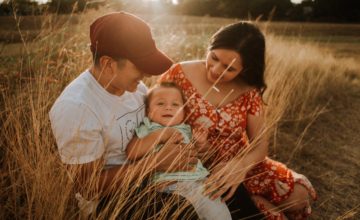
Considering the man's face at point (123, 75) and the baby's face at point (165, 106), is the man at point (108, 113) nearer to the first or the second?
the man's face at point (123, 75)

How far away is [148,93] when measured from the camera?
2229 millimetres

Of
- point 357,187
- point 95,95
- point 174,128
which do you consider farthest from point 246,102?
point 357,187

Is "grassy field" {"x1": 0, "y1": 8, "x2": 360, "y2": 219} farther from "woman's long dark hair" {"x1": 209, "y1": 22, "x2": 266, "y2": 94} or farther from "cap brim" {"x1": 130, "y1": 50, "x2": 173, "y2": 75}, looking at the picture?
"woman's long dark hair" {"x1": 209, "y1": 22, "x2": 266, "y2": 94}

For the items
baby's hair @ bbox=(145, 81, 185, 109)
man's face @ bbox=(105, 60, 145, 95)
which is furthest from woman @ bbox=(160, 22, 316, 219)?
man's face @ bbox=(105, 60, 145, 95)

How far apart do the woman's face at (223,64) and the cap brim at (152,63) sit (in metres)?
0.61

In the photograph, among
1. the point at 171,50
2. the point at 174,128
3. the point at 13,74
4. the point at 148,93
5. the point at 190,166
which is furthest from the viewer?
the point at 171,50

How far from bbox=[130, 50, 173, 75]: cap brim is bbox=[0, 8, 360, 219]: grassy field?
63 cm

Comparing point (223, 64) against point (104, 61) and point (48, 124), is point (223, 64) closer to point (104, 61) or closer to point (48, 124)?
point (104, 61)

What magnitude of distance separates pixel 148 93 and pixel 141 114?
0.22 m

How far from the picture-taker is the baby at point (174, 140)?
174cm

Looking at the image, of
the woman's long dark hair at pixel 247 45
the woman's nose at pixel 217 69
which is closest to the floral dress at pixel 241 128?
the woman's long dark hair at pixel 247 45

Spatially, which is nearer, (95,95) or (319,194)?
(95,95)

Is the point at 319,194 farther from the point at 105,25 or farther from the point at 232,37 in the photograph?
the point at 105,25

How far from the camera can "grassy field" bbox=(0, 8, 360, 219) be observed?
165 centimetres
